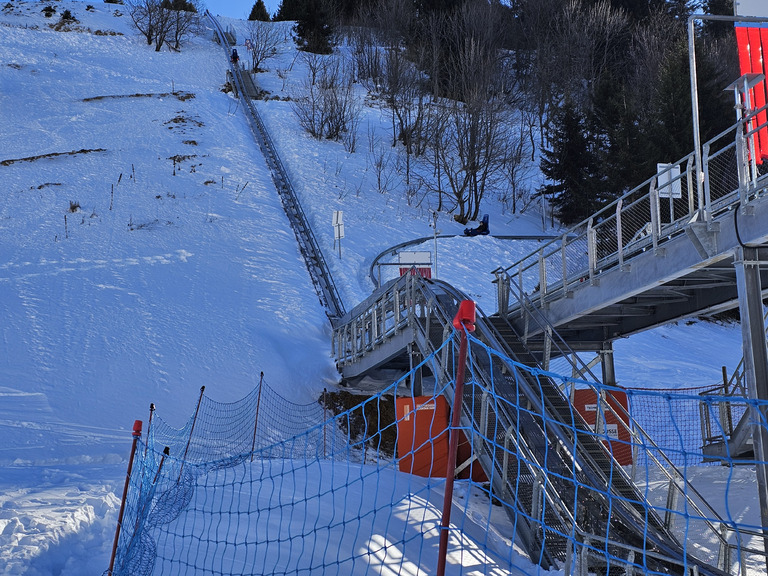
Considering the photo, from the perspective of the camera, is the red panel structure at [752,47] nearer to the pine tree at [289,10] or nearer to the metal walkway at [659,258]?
the metal walkway at [659,258]

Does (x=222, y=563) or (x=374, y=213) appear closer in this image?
(x=222, y=563)

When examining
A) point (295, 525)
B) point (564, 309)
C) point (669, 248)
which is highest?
point (669, 248)

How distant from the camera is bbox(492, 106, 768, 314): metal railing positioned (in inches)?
369

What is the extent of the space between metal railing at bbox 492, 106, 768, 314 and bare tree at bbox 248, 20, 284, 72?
134 feet

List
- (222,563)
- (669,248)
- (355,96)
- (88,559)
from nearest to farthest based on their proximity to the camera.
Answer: (222,563) < (88,559) < (669,248) < (355,96)

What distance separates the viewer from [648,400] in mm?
19531

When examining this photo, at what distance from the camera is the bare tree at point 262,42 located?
51062 millimetres

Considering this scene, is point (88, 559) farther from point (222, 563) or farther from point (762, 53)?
Result: point (762, 53)

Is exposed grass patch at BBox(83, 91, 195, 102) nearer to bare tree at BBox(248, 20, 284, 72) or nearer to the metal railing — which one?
bare tree at BBox(248, 20, 284, 72)

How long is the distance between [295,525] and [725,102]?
30157 mm

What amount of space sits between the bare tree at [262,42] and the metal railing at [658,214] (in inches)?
1611

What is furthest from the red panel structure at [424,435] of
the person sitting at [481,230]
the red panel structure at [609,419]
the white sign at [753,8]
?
the person sitting at [481,230]

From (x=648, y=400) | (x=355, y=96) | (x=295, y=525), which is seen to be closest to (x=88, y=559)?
(x=295, y=525)

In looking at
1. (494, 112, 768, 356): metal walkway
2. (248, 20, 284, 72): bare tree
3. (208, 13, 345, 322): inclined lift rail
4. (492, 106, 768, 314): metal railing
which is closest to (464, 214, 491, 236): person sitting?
(208, 13, 345, 322): inclined lift rail
